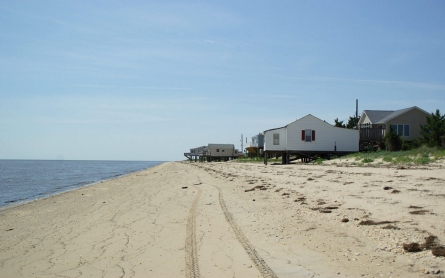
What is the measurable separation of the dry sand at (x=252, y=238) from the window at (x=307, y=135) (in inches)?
920

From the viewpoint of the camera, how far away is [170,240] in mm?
6762

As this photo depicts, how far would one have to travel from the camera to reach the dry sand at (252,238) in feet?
16.2

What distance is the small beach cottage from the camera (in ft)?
111

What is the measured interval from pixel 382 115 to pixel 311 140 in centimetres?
1395

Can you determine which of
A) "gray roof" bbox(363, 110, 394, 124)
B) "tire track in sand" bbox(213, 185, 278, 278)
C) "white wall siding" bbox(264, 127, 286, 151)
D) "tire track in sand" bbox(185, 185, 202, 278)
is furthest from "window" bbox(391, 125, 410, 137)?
"tire track in sand" bbox(185, 185, 202, 278)

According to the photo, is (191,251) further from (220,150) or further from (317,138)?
(220,150)

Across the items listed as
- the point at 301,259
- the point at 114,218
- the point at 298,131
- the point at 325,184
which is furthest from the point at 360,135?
the point at 301,259

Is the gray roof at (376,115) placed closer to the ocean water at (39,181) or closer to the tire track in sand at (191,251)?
the ocean water at (39,181)

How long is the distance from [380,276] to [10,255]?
20.3 ft

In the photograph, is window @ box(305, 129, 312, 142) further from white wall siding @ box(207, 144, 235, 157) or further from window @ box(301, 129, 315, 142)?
white wall siding @ box(207, 144, 235, 157)

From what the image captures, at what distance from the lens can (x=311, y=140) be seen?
1342 inches

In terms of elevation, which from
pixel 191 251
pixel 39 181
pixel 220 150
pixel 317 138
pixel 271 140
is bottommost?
pixel 39 181

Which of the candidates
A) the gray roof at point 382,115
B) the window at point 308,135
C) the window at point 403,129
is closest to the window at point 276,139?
the window at point 308,135

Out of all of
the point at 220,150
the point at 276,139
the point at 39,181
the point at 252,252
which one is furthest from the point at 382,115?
the point at 220,150
